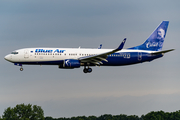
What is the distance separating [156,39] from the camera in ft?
347

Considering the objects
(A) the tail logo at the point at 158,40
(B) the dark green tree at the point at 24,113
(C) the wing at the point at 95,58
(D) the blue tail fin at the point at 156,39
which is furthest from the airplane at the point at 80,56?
(B) the dark green tree at the point at 24,113

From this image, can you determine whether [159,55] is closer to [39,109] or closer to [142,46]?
[142,46]

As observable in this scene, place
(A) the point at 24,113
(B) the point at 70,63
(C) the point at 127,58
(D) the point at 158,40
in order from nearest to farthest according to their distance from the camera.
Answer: (B) the point at 70,63, (C) the point at 127,58, (D) the point at 158,40, (A) the point at 24,113

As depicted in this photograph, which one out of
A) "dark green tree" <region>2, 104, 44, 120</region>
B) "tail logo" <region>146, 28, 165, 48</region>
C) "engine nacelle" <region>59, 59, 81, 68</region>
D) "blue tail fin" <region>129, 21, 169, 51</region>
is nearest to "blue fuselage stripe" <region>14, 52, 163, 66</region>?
"engine nacelle" <region>59, 59, 81, 68</region>

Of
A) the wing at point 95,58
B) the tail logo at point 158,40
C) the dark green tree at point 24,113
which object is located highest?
the tail logo at point 158,40

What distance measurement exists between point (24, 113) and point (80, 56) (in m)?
72.2

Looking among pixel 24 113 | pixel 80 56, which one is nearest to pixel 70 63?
pixel 80 56

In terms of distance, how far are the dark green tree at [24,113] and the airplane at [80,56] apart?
6380 cm

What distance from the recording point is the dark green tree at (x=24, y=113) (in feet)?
512

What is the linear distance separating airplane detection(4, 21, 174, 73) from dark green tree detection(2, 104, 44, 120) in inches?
2512

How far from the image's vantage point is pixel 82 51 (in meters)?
95.6

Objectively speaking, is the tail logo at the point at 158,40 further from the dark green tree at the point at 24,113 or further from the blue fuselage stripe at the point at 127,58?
the dark green tree at the point at 24,113

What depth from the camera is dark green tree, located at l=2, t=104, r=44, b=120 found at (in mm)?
156000

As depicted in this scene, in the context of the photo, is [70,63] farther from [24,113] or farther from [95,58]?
[24,113]
